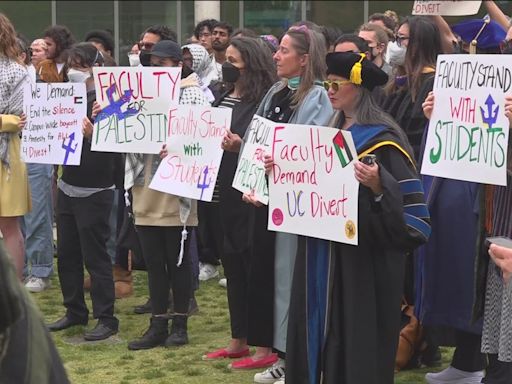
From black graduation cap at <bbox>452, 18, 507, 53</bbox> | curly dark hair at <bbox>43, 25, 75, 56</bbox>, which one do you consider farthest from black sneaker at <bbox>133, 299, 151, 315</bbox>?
black graduation cap at <bbox>452, 18, 507, 53</bbox>

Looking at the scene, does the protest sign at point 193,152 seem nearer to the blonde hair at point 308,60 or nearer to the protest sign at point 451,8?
the blonde hair at point 308,60

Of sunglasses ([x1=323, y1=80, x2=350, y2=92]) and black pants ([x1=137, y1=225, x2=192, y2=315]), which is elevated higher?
sunglasses ([x1=323, y1=80, x2=350, y2=92])

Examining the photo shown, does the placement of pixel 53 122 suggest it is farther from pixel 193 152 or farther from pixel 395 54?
pixel 395 54

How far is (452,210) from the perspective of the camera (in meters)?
5.45

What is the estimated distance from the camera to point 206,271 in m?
9.03

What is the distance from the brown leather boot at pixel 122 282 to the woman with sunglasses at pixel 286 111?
270 centimetres

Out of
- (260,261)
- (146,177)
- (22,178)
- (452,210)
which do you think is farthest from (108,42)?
(452,210)

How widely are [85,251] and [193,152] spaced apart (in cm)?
124

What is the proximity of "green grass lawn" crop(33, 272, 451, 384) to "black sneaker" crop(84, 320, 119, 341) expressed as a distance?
0.05 meters

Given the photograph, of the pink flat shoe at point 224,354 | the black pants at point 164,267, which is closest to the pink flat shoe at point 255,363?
the pink flat shoe at point 224,354

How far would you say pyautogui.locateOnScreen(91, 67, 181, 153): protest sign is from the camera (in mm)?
6340

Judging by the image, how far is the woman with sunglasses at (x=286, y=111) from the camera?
5496 millimetres

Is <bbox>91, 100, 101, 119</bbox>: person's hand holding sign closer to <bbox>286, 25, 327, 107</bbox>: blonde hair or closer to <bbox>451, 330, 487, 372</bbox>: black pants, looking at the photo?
<bbox>286, 25, 327, 107</bbox>: blonde hair

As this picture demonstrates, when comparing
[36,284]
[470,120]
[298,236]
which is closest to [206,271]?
[36,284]
